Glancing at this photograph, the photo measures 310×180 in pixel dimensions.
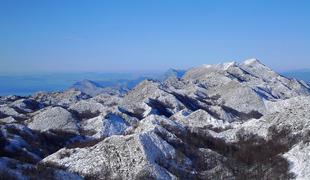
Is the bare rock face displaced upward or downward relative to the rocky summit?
downward

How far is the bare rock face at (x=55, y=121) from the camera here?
11762 centimetres

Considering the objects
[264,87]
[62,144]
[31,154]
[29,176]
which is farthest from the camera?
[264,87]

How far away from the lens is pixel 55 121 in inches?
4769

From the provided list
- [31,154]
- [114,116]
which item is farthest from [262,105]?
[31,154]

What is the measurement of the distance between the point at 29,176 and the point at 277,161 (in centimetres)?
2948

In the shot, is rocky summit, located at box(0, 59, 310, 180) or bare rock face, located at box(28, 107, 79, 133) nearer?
rocky summit, located at box(0, 59, 310, 180)

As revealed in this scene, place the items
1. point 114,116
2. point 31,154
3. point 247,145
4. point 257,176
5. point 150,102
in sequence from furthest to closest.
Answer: point 150,102 → point 114,116 → point 31,154 → point 247,145 → point 257,176

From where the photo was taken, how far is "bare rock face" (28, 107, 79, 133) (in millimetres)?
117619

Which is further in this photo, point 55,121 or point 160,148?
point 55,121

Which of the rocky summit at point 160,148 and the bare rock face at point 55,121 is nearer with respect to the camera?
the rocky summit at point 160,148

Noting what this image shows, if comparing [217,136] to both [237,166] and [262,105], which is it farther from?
[262,105]

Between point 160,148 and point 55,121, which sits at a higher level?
point 160,148

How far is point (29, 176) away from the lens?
55781 millimetres

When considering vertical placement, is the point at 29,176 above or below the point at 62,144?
above
